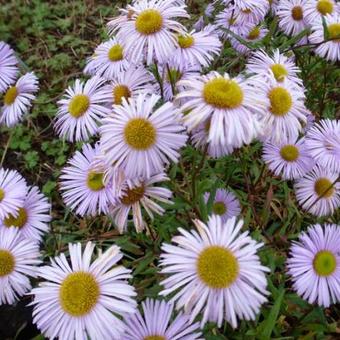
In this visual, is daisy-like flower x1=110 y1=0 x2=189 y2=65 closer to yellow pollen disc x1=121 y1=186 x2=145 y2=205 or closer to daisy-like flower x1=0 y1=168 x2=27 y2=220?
yellow pollen disc x1=121 y1=186 x2=145 y2=205

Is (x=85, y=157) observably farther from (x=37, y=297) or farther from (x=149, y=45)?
(x=37, y=297)

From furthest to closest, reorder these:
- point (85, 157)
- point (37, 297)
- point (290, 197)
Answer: point (290, 197) → point (85, 157) → point (37, 297)

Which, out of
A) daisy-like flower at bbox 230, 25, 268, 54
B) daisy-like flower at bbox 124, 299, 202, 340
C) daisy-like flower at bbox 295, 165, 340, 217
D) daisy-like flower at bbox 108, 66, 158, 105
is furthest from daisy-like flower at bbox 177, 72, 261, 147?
daisy-like flower at bbox 230, 25, 268, 54

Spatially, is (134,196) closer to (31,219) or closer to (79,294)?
(79,294)

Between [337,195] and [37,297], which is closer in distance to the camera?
[37,297]

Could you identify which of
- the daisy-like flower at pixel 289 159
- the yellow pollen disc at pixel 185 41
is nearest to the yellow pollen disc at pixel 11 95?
the yellow pollen disc at pixel 185 41

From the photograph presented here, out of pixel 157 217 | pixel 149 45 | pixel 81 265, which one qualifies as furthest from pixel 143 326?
pixel 149 45
